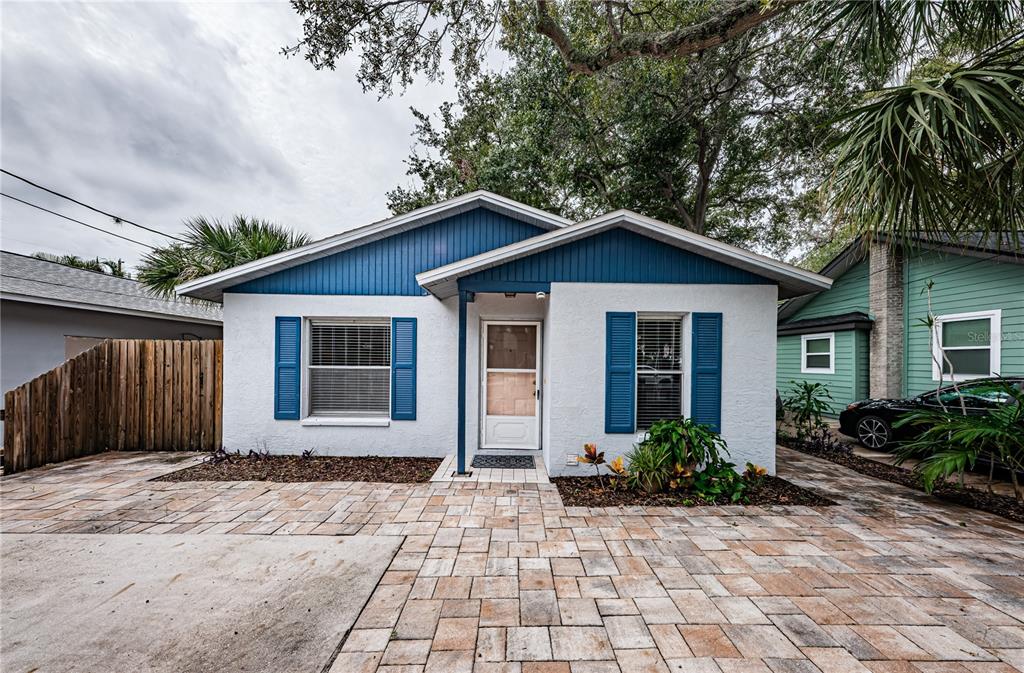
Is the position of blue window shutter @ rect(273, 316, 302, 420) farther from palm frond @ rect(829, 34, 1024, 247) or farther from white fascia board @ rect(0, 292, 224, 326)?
palm frond @ rect(829, 34, 1024, 247)

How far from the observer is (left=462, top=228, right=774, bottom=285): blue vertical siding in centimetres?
516

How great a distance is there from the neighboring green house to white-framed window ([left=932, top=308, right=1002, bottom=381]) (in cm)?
2

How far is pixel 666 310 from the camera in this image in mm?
5188

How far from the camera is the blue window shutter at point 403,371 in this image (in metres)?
5.94

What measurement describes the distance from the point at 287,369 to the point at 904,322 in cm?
1278

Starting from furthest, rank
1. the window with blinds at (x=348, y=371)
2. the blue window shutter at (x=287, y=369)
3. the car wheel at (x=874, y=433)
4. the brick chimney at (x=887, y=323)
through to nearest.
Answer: the brick chimney at (x=887, y=323), the car wheel at (x=874, y=433), the window with blinds at (x=348, y=371), the blue window shutter at (x=287, y=369)

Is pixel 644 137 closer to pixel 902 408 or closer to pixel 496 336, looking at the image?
pixel 496 336

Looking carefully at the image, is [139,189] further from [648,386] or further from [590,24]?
[648,386]

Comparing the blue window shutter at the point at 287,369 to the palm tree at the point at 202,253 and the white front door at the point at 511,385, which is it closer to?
the palm tree at the point at 202,253

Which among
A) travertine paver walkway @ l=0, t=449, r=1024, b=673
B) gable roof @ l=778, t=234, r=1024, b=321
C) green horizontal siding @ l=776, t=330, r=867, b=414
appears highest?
gable roof @ l=778, t=234, r=1024, b=321

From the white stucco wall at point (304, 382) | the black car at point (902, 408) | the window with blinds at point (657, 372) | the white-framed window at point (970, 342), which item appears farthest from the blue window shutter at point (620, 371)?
the white-framed window at point (970, 342)

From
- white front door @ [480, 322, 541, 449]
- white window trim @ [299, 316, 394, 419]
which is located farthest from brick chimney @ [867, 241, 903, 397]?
white window trim @ [299, 316, 394, 419]

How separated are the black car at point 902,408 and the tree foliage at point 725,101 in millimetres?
3092

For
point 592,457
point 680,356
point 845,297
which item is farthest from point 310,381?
point 845,297
